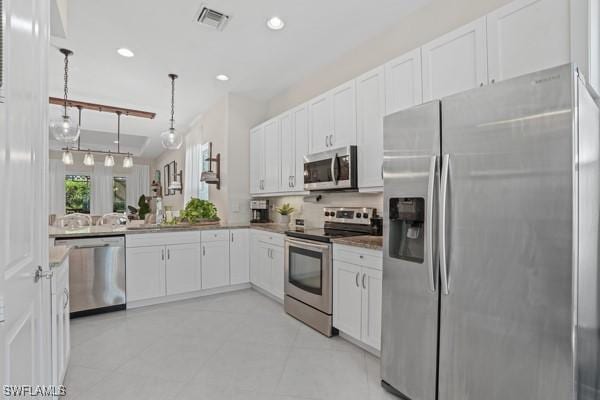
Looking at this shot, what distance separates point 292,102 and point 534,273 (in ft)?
12.3

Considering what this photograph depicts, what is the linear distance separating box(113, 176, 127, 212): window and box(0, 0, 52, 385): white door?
9868 mm

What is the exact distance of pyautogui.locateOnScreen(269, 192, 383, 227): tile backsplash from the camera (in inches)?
119

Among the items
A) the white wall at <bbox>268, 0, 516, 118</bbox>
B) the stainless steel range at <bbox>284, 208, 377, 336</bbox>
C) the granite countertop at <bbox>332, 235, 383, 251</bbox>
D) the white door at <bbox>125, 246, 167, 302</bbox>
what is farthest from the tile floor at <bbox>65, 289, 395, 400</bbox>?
the white wall at <bbox>268, 0, 516, 118</bbox>

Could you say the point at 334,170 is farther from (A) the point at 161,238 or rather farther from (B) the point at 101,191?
(B) the point at 101,191

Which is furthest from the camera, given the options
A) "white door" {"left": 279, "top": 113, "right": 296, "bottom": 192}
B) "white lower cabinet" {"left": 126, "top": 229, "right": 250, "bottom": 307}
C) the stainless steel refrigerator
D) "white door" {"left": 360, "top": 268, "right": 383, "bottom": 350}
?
"white door" {"left": 279, "top": 113, "right": 296, "bottom": 192}

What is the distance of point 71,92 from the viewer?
4.50 metres

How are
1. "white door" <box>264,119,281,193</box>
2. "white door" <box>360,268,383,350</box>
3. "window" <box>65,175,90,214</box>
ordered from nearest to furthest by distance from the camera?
"white door" <box>360,268,383,350</box> → "white door" <box>264,119,281,193</box> → "window" <box>65,175,90,214</box>

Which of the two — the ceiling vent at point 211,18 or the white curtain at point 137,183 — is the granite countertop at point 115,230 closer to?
the ceiling vent at point 211,18

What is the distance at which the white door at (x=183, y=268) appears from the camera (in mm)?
3599

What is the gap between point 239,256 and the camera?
410 centimetres

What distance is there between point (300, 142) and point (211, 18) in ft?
5.04

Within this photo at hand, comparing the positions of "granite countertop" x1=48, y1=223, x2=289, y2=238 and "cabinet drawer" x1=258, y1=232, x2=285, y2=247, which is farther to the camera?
"cabinet drawer" x1=258, y1=232, x2=285, y2=247

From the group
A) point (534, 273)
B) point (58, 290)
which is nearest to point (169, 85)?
point (58, 290)

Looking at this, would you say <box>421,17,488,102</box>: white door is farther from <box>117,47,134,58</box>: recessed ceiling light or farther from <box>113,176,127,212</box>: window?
<box>113,176,127,212</box>: window
